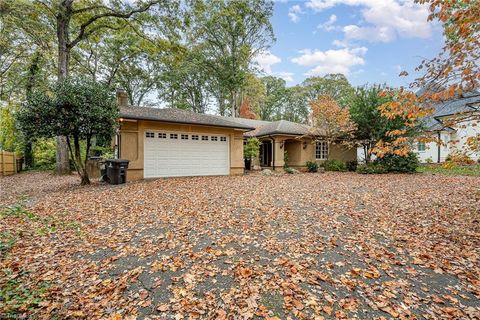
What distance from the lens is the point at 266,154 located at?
1823cm

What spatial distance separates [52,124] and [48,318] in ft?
26.0

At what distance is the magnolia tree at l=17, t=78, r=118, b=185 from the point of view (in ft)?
25.8

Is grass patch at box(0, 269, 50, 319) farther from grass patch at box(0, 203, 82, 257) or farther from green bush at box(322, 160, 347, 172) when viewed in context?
green bush at box(322, 160, 347, 172)

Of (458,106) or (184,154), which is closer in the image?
(184,154)

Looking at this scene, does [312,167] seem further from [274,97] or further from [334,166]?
[274,97]

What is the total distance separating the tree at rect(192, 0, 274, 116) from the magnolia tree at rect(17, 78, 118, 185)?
50.1ft

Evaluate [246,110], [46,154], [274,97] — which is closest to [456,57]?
[46,154]

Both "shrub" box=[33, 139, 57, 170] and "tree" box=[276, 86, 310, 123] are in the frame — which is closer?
"shrub" box=[33, 139, 57, 170]

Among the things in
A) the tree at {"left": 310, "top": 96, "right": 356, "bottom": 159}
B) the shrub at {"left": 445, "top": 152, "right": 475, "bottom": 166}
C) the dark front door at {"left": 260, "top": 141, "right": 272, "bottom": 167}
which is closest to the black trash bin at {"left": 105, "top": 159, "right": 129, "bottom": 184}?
the shrub at {"left": 445, "top": 152, "right": 475, "bottom": 166}

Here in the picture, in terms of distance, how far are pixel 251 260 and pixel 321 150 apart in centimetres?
1589

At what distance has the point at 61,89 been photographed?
808 centimetres

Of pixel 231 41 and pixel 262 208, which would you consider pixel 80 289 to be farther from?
pixel 231 41

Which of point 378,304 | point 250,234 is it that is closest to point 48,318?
point 250,234

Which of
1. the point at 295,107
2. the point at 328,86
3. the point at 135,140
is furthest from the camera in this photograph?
the point at 295,107
